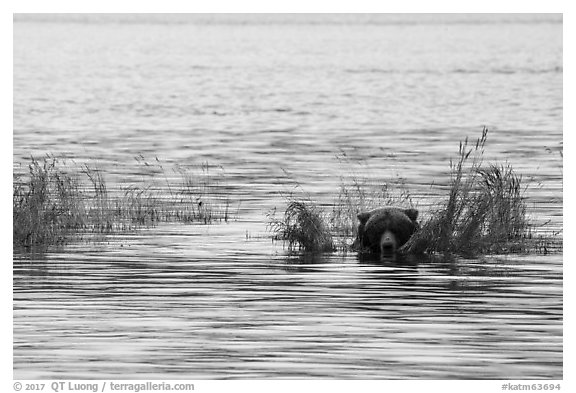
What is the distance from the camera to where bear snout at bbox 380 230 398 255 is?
2045cm

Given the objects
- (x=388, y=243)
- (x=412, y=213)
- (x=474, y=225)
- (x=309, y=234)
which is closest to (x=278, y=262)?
(x=309, y=234)

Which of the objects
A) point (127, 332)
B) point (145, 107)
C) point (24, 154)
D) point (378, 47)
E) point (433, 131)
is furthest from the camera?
point (378, 47)

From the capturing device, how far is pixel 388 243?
20453mm

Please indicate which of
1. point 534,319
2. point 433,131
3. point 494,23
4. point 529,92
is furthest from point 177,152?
point 494,23

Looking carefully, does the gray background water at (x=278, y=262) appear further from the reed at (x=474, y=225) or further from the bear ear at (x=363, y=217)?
→ the bear ear at (x=363, y=217)

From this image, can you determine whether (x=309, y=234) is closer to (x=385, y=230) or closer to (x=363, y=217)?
(x=363, y=217)

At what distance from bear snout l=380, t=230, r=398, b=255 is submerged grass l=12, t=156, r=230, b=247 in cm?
411

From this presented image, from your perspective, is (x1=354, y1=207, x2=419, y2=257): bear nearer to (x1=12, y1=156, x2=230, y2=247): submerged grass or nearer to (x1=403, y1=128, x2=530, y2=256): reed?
(x1=403, y1=128, x2=530, y2=256): reed

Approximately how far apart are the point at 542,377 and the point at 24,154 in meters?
25.0

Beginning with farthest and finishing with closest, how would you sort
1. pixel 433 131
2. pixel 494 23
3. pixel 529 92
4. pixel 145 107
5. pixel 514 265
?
pixel 494 23
pixel 529 92
pixel 145 107
pixel 433 131
pixel 514 265

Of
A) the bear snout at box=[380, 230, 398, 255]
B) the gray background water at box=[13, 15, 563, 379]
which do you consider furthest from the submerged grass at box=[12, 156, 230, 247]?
the bear snout at box=[380, 230, 398, 255]

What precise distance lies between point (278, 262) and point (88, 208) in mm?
5221

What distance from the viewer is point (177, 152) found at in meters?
39.5

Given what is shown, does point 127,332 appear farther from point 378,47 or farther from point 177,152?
point 378,47
